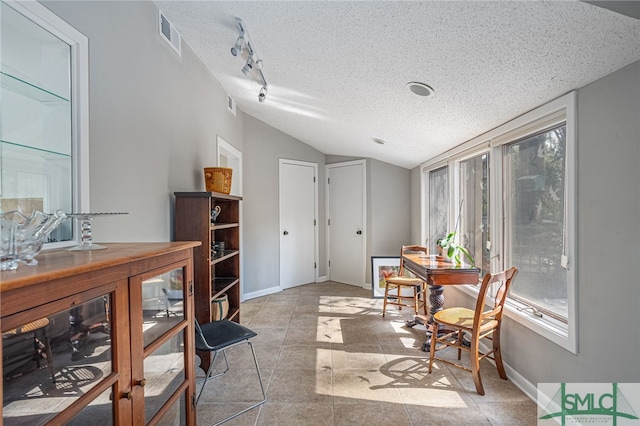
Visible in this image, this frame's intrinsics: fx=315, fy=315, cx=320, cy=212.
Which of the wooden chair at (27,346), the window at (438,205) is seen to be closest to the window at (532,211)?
the window at (438,205)

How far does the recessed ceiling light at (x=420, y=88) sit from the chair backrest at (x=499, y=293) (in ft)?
4.60

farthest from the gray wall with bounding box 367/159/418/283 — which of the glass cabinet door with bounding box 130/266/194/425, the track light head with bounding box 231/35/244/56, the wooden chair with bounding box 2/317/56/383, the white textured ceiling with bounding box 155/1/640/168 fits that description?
the wooden chair with bounding box 2/317/56/383

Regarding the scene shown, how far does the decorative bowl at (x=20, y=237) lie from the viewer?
2.65 ft

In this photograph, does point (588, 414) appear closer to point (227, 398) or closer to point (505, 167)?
point (505, 167)

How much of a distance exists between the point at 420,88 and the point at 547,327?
6.06 ft

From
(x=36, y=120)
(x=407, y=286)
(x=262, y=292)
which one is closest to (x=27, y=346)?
(x=36, y=120)

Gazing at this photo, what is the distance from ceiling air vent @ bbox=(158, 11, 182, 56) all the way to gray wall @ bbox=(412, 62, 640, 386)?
9.06 ft

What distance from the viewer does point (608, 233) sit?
1.60 meters

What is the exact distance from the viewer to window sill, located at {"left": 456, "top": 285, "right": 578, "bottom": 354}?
5.92 feet

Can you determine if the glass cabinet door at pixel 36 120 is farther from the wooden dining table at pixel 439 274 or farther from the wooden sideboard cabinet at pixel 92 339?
the wooden dining table at pixel 439 274

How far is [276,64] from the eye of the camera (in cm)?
267

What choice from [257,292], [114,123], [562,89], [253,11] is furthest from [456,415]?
[257,292]

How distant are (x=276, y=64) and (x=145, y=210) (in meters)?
1.58

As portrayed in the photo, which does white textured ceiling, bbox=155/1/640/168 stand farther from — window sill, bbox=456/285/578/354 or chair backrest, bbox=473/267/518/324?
window sill, bbox=456/285/578/354
